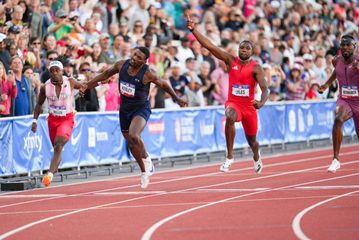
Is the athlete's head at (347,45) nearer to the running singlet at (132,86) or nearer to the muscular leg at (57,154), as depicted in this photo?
the running singlet at (132,86)

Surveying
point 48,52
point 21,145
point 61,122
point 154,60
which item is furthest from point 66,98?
point 154,60

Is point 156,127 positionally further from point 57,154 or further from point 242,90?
Answer: point 57,154

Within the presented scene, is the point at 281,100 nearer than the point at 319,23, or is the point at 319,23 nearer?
the point at 281,100

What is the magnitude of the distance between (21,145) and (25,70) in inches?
81.9

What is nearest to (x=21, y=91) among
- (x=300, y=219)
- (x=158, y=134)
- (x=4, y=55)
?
(x=4, y=55)

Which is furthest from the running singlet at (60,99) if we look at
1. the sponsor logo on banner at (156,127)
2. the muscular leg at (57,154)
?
the sponsor logo on banner at (156,127)

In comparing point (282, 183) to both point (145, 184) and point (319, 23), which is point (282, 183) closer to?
point (145, 184)

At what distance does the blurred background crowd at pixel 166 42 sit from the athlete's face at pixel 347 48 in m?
2.74

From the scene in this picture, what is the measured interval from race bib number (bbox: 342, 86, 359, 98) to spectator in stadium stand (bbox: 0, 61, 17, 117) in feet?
19.9

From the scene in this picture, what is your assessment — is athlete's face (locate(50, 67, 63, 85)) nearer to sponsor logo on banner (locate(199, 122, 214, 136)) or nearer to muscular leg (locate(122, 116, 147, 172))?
muscular leg (locate(122, 116, 147, 172))

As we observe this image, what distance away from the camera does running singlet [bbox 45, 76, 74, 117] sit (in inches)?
742

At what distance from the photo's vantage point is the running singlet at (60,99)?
61.9 ft

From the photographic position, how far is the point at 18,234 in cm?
1261

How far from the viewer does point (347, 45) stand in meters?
19.1
